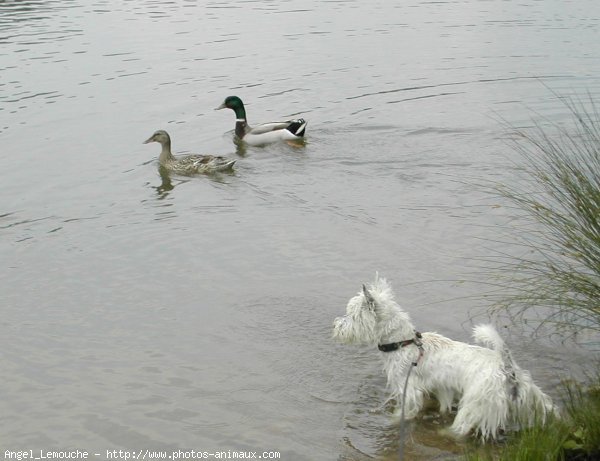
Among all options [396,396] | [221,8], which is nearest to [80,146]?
[396,396]

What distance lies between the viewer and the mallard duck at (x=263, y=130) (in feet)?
46.1

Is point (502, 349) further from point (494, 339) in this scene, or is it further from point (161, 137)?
point (161, 137)

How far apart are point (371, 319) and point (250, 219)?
16.9ft

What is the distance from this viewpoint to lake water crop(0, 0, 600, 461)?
22.3 feet

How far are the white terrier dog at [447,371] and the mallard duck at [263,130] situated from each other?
7927 millimetres

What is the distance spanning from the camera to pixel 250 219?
36.5 feet

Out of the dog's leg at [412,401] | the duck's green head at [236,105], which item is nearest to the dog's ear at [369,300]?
the dog's leg at [412,401]

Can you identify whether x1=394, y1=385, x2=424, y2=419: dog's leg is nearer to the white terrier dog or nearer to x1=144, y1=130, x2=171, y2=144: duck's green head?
the white terrier dog

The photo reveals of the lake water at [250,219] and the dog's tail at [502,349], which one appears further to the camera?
the lake water at [250,219]

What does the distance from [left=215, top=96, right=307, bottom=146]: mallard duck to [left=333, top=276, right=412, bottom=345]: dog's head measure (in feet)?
26.4

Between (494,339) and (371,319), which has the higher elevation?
(494,339)

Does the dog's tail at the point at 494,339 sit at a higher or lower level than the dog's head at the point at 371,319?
higher

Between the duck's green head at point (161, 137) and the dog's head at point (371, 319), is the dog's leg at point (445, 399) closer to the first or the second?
the dog's head at point (371, 319)

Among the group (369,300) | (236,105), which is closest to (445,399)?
(369,300)
